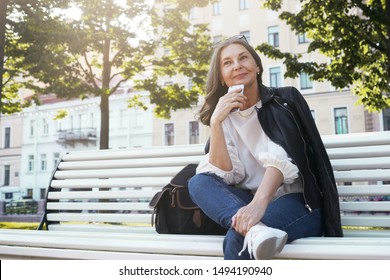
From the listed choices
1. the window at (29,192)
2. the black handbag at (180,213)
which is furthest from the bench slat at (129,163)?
the window at (29,192)

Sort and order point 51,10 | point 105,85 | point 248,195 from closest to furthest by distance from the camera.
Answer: point 248,195
point 51,10
point 105,85

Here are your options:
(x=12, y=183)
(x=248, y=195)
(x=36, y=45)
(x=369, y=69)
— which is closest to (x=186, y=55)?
(x=36, y=45)

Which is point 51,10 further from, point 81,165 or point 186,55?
point 81,165

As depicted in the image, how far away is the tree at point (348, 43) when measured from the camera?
30.4ft

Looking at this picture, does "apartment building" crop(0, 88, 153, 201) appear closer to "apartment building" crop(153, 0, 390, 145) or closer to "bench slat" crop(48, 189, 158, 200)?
"apartment building" crop(153, 0, 390, 145)

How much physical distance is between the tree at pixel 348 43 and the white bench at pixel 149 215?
7.17m

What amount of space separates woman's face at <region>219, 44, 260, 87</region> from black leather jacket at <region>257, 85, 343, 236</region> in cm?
15

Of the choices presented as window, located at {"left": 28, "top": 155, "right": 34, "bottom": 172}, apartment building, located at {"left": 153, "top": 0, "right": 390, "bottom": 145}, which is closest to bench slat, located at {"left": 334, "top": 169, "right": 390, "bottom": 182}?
apartment building, located at {"left": 153, "top": 0, "right": 390, "bottom": 145}

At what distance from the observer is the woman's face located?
2.33 metres

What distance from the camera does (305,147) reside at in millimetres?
2148

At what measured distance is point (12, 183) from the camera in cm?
3825

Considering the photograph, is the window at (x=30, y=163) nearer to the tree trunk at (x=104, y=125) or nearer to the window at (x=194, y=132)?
the window at (x=194, y=132)
